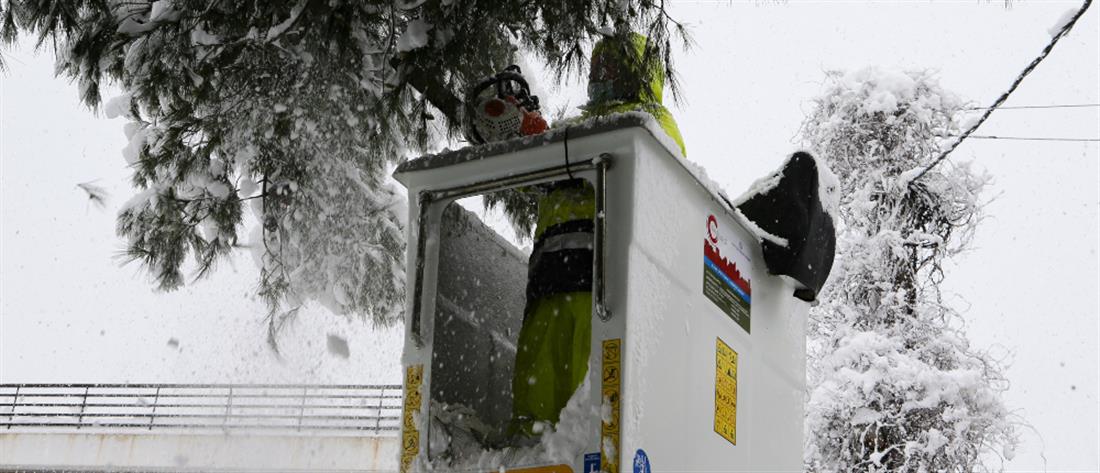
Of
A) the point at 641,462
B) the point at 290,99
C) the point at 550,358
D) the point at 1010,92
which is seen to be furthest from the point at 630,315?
the point at 1010,92

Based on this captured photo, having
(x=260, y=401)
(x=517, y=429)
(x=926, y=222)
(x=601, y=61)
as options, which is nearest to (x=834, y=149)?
(x=926, y=222)

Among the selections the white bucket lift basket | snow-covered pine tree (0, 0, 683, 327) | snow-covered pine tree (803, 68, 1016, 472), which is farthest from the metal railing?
the white bucket lift basket

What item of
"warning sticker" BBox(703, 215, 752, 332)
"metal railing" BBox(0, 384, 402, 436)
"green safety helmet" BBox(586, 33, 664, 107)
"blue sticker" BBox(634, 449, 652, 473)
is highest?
"metal railing" BBox(0, 384, 402, 436)

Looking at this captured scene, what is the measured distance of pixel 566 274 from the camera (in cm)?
297

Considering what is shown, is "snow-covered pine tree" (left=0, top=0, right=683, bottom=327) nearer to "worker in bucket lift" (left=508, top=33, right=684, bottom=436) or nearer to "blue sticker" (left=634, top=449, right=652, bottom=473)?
"worker in bucket lift" (left=508, top=33, right=684, bottom=436)

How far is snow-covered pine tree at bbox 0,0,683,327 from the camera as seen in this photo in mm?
3465

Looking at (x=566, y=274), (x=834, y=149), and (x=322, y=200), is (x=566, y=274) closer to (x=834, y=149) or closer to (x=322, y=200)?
(x=322, y=200)

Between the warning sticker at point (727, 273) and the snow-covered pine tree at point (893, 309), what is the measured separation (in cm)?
563

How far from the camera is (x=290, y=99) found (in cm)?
377

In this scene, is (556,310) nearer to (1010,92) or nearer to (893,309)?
(1010,92)

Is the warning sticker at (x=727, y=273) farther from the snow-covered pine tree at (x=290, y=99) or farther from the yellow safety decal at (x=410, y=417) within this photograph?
the yellow safety decal at (x=410, y=417)

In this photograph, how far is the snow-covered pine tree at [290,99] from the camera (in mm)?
3465

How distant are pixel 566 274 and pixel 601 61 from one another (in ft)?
2.33

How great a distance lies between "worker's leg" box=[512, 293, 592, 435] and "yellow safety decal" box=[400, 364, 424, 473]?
240 mm
